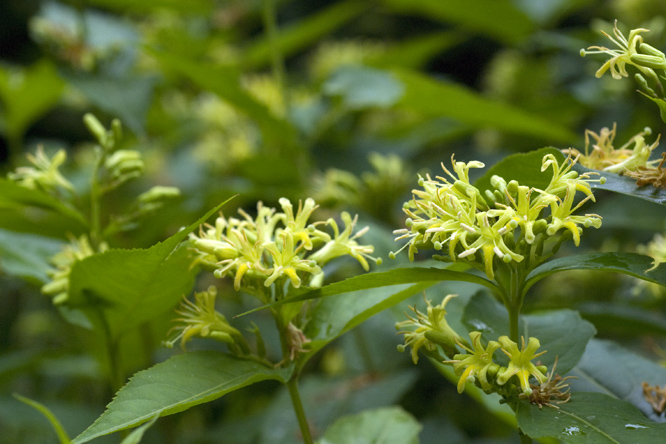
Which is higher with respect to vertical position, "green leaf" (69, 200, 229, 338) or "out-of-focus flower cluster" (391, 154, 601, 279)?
"green leaf" (69, 200, 229, 338)

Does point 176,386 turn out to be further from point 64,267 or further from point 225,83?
point 225,83

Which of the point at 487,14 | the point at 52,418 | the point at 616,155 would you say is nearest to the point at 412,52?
the point at 487,14

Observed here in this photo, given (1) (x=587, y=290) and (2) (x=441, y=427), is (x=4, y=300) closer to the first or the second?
(2) (x=441, y=427)

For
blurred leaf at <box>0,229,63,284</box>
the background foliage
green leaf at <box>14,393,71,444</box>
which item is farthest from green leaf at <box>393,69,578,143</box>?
green leaf at <box>14,393,71,444</box>

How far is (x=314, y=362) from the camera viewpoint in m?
1.90

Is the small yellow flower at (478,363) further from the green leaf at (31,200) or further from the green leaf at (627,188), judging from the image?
the green leaf at (31,200)

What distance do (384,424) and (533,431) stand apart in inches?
13.8

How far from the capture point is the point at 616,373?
814 mm

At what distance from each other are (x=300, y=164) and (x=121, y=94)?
1.65 feet

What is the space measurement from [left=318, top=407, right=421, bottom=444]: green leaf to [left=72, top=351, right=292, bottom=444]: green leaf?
23 cm

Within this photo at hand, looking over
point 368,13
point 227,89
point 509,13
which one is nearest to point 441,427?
point 227,89

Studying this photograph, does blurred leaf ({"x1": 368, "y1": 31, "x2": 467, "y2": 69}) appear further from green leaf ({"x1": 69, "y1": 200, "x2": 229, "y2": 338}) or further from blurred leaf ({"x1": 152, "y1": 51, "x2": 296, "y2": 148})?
green leaf ({"x1": 69, "y1": 200, "x2": 229, "y2": 338})

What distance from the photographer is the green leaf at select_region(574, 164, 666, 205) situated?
62 centimetres

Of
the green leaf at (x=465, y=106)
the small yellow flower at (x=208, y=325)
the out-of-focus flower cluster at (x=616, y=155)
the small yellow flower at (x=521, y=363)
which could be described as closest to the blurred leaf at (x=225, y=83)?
the green leaf at (x=465, y=106)
